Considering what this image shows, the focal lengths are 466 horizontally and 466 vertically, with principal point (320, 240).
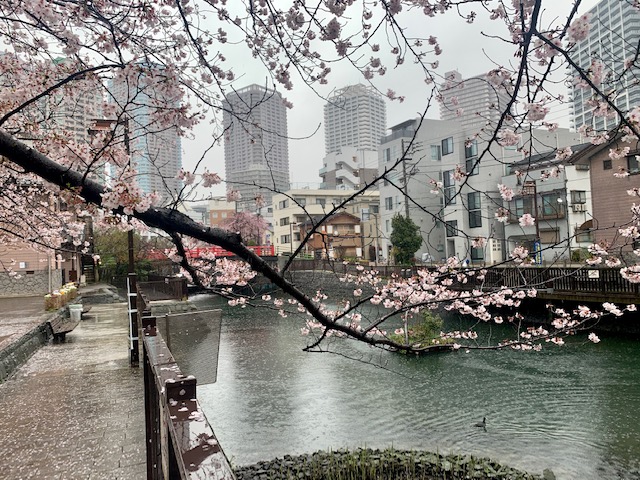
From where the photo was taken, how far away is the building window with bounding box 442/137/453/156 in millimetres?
36941

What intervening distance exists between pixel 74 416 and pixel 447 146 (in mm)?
35825

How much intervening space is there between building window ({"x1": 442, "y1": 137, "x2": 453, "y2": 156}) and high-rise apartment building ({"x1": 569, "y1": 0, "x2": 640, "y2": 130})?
34.6 meters

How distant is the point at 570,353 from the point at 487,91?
1201 centimetres

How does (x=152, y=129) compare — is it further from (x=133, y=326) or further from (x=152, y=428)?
(x=133, y=326)

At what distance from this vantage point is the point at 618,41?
11.1 feet

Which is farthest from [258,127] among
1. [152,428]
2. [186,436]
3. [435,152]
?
[435,152]

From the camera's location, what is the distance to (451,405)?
969 centimetres

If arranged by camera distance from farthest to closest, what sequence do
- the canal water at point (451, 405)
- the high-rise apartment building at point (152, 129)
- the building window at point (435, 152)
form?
the building window at point (435, 152) < the canal water at point (451, 405) < the high-rise apartment building at point (152, 129)

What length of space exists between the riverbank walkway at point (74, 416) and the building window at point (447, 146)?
32.2 metres

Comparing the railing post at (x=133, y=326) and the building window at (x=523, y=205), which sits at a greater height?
the building window at (x=523, y=205)

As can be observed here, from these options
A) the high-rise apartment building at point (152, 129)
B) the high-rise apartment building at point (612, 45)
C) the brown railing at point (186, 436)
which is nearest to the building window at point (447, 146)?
the high-rise apartment building at point (612, 45)

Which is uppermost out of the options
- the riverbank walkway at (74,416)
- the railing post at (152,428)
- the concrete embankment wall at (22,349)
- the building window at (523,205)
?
the building window at (523,205)

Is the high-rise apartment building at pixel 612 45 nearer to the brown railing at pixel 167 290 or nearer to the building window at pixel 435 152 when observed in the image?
the brown railing at pixel 167 290

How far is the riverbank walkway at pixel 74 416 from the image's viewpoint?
4.15 metres
